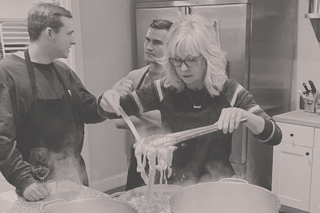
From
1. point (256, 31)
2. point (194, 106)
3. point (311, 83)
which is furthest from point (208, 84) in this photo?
point (311, 83)

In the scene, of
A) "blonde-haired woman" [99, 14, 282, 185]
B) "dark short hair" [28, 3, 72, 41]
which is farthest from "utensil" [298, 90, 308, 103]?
"dark short hair" [28, 3, 72, 41]

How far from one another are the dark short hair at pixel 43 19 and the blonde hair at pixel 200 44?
886 mm

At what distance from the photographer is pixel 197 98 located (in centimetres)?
183

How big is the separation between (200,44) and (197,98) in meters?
0.27

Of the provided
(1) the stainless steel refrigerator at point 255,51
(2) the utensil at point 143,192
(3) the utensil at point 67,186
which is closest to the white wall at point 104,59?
(1) the stainless steel refrigerator at point 255,51

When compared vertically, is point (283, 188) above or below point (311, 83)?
below

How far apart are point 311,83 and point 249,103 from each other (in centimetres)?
152

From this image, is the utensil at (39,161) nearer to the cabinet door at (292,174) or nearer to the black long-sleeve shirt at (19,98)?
the black long-sleeve shirt at (19,98)

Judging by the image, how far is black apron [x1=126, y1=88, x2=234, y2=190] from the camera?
1.76 meters

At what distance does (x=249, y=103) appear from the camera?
1.74 metres

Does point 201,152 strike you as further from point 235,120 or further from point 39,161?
point 39,161

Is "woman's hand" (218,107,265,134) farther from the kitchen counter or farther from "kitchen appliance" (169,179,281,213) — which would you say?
the kitchen counter

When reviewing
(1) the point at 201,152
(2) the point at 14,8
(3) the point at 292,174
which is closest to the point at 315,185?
(3) the point at 292,174

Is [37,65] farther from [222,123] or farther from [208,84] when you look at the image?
[222,123]
